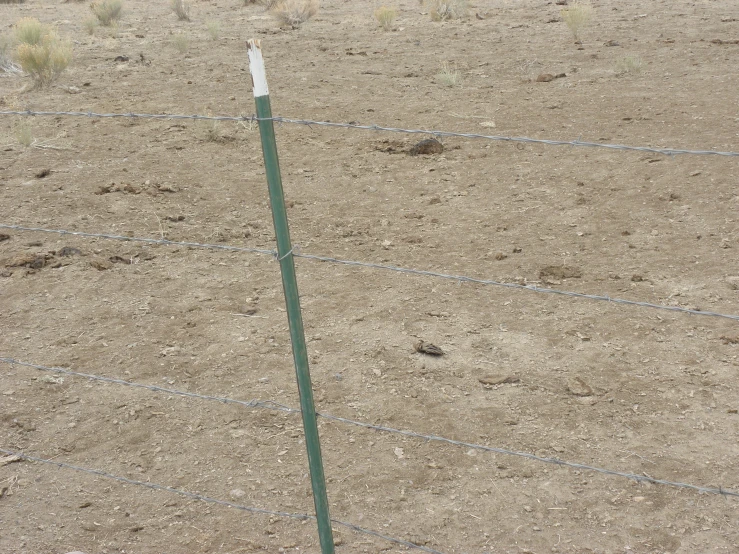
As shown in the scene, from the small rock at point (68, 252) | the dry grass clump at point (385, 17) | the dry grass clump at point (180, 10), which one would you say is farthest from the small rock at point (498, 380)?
the dry grass clump at point (180, 10)

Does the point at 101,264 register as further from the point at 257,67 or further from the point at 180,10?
the point at 180,10

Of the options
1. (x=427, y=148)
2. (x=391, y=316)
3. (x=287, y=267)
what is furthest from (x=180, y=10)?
(x=287, y=267)

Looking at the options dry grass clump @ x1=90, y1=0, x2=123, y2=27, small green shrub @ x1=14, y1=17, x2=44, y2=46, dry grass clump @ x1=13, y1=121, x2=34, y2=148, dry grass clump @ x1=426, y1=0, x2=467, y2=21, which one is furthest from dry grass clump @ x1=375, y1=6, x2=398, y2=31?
dry grass clump @ x1=13, y1=121, x2=34, y2=148

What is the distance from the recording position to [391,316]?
5230 millimetres

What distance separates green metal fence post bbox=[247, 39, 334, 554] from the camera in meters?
2.18

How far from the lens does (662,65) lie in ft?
32.5

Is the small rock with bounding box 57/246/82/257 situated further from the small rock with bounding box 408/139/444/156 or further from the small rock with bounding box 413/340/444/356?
the small rock with bounding box 408/139/444/156

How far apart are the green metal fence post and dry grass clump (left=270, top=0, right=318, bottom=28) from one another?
13.0m

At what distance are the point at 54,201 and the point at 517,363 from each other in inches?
175

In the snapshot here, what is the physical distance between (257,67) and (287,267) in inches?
21.7

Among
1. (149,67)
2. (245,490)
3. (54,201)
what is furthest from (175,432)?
(149,67)

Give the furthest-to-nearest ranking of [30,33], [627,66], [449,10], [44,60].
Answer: [449,10]
[30,33]
[44,60]
[627,66]

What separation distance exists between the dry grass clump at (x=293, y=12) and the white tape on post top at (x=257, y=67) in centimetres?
1302

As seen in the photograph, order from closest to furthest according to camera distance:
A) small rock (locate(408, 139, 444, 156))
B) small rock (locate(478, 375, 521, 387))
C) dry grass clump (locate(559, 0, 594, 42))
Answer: small rock (locate(478, 375, 521, 387)), small rock (locate(408, 139, 444, 156)), dry grass clump (locate(559, 0, 594, 42))
